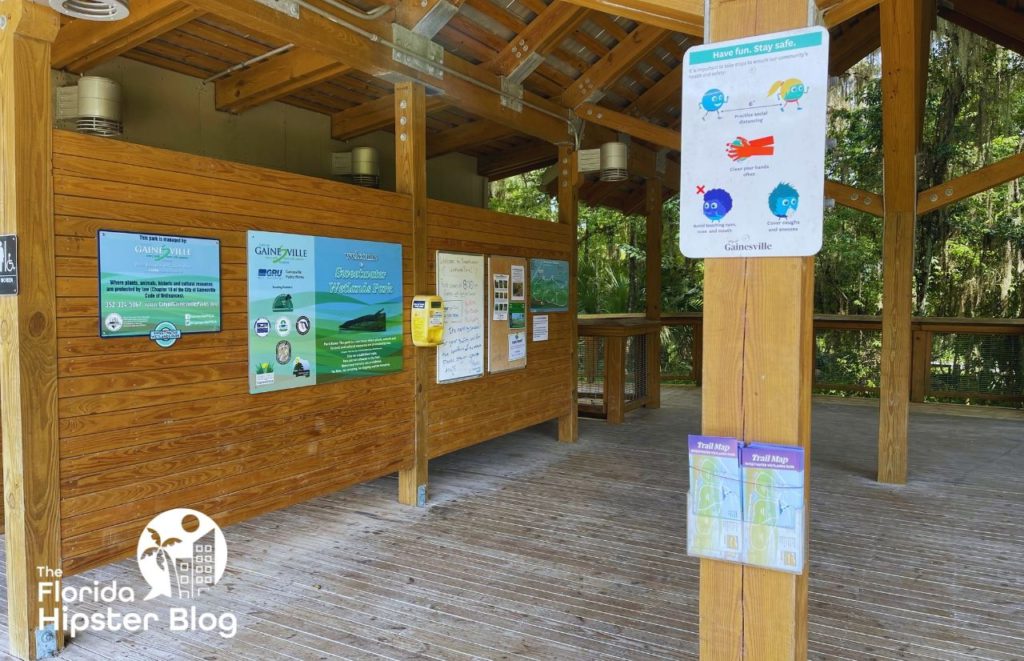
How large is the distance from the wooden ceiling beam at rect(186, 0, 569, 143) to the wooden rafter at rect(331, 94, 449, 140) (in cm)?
8

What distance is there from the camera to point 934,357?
29.5ft

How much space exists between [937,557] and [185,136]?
537 centimetres

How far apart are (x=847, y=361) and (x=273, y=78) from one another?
8.49 m

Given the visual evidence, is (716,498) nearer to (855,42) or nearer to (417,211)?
(417,211)

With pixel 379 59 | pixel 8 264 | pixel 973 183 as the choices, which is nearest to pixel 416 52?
pixel 379 59

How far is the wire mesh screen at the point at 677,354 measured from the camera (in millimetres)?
11070

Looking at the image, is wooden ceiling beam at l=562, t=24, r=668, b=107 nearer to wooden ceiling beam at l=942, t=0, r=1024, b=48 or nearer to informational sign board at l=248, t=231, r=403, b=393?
informational sign board at l=248, t=231, r=403, b=393

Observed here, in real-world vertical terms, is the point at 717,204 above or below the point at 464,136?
below

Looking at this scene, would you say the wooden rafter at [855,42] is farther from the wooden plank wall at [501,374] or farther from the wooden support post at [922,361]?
the wooden plank wall at [501,374]

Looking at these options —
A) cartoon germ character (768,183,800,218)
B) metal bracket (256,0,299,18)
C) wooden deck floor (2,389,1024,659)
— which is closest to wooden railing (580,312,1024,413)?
wooden deck floor (2,389,1024,659)

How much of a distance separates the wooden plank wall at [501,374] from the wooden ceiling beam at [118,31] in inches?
76.4

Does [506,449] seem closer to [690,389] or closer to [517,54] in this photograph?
[517,54]

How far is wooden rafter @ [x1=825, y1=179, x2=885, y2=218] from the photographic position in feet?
17.9

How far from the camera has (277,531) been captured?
4262 millimetres
